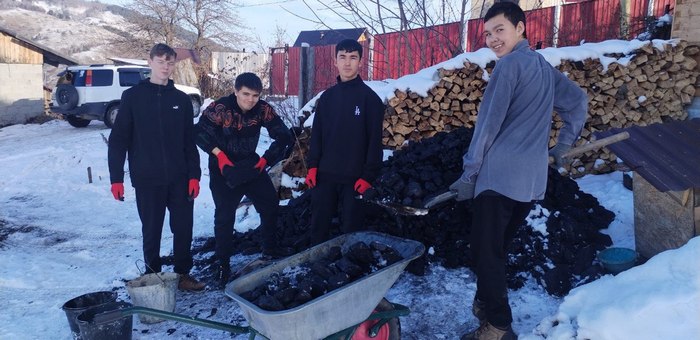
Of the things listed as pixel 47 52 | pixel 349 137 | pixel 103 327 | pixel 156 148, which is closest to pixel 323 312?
pixel 103 327

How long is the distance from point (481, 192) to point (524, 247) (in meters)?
1.74

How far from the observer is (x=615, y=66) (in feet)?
21.1

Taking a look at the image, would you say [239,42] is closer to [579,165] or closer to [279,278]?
[579,165]

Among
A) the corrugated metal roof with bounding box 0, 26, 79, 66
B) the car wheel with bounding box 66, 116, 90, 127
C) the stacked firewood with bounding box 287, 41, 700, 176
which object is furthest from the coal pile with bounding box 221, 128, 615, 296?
the corrugated metal roof with bounding box 0, 26, 79, 66

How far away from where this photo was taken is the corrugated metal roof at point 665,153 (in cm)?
340

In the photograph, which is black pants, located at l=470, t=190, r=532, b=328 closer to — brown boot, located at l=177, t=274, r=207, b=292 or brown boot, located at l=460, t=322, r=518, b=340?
brown boot, located at l=460, t=322, r=518, b=340

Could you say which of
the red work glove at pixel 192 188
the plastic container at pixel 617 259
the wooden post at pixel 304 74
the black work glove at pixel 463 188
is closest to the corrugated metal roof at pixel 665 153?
the plastic container at pixel 617 259

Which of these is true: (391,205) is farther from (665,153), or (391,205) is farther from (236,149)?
(665,153)

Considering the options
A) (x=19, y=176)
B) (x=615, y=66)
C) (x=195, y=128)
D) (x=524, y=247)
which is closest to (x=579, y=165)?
(x=615, y=66)

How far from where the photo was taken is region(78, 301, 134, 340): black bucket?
2.84 metres

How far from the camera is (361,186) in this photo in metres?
3.57

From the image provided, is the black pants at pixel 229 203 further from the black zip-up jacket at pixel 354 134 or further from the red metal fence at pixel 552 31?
the red metal fence at pixel 552 31

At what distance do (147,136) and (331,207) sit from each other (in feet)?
4.89

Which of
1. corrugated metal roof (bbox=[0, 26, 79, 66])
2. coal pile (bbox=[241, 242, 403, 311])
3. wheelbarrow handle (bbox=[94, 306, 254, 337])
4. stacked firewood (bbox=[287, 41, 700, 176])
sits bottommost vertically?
wheelbarrow handle (bbox=[94, 306, 254, 337])
